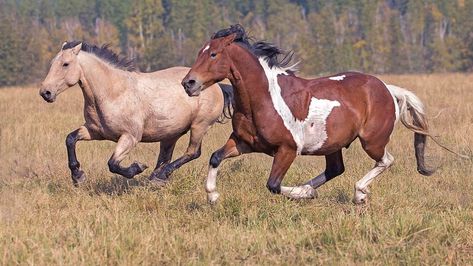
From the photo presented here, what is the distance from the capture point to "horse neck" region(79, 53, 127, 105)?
8.27 meters

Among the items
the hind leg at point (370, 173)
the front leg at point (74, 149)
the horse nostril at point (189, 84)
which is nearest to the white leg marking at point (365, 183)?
the hind leg at point (370, 173)

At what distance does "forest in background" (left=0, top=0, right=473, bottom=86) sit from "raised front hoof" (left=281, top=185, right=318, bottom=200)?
45661mm

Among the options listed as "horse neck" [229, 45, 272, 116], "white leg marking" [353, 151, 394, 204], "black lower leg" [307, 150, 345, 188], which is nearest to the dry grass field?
"white leg marking" [353, 151, 394, 204]

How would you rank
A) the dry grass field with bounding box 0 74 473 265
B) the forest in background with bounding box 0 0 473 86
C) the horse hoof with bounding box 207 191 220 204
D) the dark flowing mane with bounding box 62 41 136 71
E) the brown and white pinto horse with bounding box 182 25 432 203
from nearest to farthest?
the dry grass field with bounding box 0 74 473 265, the brown and white pinto horse with bounding box 182 25 432 203, the horse hoof with bounding box 207 191 220 204, the dark flowing mane with bounding box 62 41 136 71, the forest in background with bounding box 0 0 473 86

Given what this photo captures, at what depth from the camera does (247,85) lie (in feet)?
22.8

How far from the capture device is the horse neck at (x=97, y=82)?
325 inches

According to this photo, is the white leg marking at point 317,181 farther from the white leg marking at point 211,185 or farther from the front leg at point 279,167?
the white leg marking at point 211,185

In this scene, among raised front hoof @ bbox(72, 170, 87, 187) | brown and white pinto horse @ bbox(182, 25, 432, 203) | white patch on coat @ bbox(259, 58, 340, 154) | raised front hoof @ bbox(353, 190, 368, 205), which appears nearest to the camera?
brown and white pinto horse @ bbox(182, 25, 432, 203)

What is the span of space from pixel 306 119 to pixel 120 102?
87.9 inches

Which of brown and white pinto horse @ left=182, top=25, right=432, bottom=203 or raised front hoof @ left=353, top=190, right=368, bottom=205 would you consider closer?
brown and white pinto horse @ left=182, top=25, right=432, bottom=203

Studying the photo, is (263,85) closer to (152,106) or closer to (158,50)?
(152,106)

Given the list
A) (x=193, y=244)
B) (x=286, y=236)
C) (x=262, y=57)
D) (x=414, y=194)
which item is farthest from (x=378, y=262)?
(x=414, y=194)

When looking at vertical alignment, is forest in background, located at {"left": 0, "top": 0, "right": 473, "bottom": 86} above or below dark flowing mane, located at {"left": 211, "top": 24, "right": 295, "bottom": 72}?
below

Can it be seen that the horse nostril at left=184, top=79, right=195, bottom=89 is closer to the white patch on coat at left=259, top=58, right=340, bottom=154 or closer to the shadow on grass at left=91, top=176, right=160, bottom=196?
the white patch on coat at left=259, top=58, right=340, bottom=154
